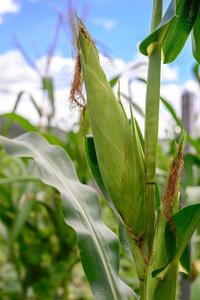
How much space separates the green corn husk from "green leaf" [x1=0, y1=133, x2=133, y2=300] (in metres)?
0.09

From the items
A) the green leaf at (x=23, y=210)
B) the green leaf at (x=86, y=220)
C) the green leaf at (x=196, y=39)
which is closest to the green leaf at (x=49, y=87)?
the green leaf at (x=23, y=210)

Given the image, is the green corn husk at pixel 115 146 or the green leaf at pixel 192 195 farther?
the green leaf at pixel 192 195

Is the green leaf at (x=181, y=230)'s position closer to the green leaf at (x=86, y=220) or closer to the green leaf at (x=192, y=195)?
the green leaf at (x=86, y=220)

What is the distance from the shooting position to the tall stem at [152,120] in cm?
28

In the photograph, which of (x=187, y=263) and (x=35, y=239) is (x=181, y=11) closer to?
(x=187, y=263)

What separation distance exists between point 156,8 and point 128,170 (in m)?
0.15

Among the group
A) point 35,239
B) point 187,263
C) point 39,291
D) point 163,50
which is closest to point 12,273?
point 35,239

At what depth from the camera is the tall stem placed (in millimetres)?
276

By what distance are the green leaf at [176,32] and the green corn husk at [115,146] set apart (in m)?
0.05

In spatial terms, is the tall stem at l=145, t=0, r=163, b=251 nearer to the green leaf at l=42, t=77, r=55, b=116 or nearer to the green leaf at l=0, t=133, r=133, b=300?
the green leaf at l=0, t=133, r=133, b=300

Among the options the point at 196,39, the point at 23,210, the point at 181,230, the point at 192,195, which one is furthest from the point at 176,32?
the point at 23,210

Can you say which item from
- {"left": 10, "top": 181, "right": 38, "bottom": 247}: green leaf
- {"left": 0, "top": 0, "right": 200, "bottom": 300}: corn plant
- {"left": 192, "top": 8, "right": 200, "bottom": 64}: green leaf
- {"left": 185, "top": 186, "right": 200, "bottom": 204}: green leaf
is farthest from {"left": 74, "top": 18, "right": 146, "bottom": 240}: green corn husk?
{"left": 10, "top": 181, "right": 38, "bottom": 247}: green leaf

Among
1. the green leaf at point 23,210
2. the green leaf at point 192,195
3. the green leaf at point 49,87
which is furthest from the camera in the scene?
the green leaf at point 49,87

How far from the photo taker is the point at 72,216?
1.20 ft
